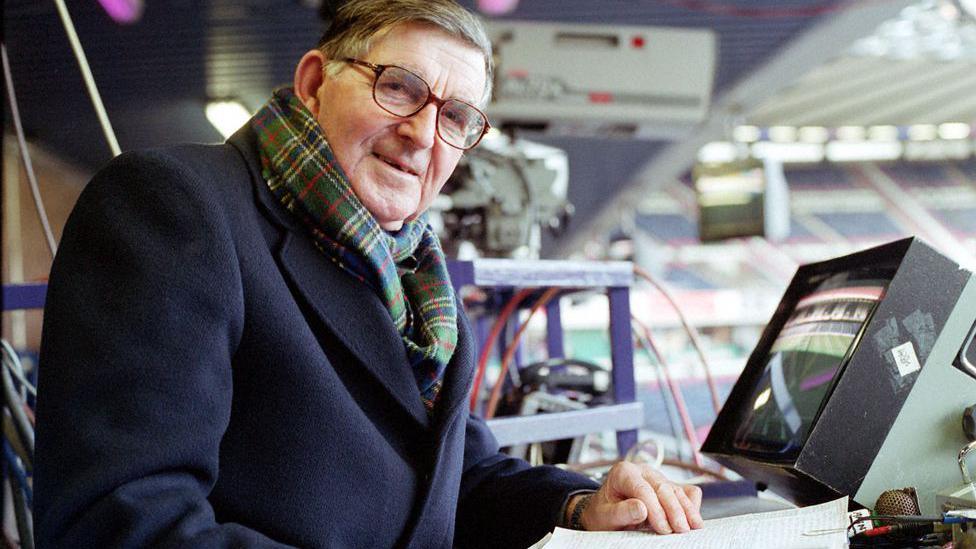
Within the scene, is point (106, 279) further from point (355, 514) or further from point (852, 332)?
point (852, 332)

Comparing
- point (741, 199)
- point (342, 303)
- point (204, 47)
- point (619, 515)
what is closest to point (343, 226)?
point (342, 303)

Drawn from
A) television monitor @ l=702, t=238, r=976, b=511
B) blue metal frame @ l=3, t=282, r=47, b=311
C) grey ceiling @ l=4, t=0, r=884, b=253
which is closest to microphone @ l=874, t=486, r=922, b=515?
television monitor @ l=702, t=238, r=976, b=511

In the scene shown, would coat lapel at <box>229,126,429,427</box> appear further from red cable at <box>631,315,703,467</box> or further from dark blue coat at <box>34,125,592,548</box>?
red cable at <box>631,315,703,467</box>

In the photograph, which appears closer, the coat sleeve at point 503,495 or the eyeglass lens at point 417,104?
the eyeglass lens at point 417,104

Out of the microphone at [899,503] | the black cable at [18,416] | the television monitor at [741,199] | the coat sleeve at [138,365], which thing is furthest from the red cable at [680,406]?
the television monitor at [741,199]

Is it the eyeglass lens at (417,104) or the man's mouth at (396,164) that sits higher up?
the eyeglass lens at (417,104)

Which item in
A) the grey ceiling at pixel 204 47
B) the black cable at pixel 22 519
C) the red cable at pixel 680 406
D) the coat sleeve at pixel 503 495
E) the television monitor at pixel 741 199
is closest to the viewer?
the coat sleeve at pixel 503 495

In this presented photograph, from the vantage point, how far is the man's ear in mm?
931

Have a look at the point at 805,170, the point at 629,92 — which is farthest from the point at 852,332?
the point at 805,170

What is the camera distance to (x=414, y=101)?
2.96ft

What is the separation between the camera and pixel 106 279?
0.65 meters

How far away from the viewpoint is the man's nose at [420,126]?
900 mm

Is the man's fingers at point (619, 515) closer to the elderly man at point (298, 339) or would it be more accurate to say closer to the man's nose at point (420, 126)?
the elderly man at point (298, 339)

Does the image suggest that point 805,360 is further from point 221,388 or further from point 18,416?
point 18,416
